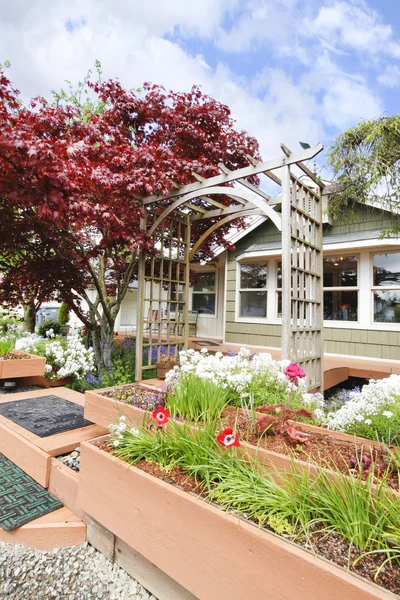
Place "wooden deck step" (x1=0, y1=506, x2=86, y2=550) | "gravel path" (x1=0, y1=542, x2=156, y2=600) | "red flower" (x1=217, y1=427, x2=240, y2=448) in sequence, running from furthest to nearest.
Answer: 1. "wooden deck step" (x1=0, y1=506, x2=86, y2=550)
2. "gravel path" (x1=0, y1=542, x2=156, y2=600)
3. "red flower" (x1=217, y1=427, x2=240, y2=448)

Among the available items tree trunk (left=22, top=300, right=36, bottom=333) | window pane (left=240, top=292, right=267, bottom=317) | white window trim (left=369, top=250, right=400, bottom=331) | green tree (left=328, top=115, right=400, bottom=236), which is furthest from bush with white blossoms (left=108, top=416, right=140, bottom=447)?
tree trunk (left=22, top=300, right=36, bottom=333)

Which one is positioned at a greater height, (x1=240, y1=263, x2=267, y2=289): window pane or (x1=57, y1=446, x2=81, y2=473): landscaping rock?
(x1=240, y1=263, x2=267, y2=289): window pane

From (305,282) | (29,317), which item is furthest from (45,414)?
(29,317)

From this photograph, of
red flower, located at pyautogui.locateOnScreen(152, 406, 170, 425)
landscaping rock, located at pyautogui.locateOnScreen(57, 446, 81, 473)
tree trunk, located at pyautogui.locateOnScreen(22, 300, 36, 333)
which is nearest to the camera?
red flower, located at pyautogui.locateOnScreen(152, 406, 170, 425)

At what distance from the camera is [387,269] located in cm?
639

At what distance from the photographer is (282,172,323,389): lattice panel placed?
3.58 metres

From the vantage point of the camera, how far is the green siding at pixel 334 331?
632cm

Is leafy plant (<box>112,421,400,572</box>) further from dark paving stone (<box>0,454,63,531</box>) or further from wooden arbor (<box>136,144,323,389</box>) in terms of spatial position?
wooden arbor (<box>136,144,323,389</box>)

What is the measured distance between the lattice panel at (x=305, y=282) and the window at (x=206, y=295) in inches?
224

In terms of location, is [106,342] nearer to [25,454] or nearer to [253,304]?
[25,454]

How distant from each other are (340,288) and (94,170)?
5.24 meters

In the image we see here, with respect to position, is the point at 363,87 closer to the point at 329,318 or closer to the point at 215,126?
the point at 215,126

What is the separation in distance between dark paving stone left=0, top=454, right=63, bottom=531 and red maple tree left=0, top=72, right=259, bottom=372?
7.71 ft

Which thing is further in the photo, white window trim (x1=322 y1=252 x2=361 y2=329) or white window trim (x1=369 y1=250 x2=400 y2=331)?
white window trim (x1=322 y1=252 x2=361 y2=329)
